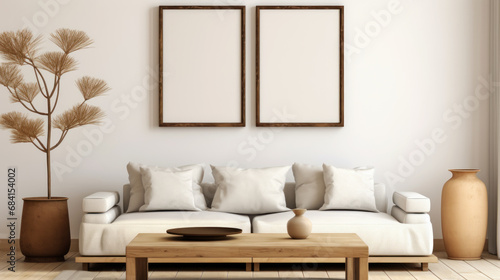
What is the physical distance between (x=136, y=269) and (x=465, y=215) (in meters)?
3.02

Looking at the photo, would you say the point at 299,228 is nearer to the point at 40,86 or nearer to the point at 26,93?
the point at 26,93

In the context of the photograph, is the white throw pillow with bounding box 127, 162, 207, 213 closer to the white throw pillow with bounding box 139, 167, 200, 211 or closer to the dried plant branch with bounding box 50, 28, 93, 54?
the white throw pillow with bounding box 139, 167, 200, 211

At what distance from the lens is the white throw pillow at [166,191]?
18.5 ft

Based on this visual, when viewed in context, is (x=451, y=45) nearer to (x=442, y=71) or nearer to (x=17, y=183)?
(x=442, y=71)

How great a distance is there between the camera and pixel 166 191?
5664 mm

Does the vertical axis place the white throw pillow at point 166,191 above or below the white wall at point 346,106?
below

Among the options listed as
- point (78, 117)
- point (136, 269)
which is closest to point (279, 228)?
point (136, 269)

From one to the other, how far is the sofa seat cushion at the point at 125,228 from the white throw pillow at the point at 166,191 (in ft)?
0.88

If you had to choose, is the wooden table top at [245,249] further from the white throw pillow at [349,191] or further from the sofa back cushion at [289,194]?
the sofa back cushion at [289,194]

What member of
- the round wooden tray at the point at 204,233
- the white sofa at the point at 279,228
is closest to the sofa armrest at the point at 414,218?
the white sofa at the point at 279,228

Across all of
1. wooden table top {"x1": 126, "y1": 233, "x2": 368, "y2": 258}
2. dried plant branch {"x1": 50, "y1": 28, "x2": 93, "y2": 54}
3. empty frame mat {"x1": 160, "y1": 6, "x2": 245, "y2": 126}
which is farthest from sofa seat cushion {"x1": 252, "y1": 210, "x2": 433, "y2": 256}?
dried plant branch {"x1": 50, "y1": 28, "x2": 93, "y2": 54}

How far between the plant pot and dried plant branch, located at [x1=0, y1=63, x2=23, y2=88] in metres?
1.05

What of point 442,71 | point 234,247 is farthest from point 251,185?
point 442,71

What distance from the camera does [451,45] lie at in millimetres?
6352
